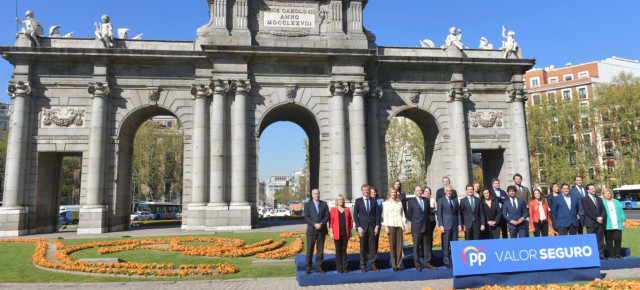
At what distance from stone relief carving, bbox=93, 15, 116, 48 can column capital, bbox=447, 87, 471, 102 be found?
21.4 m

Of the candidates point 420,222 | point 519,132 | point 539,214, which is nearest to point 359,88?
point 519,132

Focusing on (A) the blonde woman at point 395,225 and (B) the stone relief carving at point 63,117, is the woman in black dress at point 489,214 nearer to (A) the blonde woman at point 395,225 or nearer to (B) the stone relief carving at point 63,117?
(A) the blonde woman at point 395,225

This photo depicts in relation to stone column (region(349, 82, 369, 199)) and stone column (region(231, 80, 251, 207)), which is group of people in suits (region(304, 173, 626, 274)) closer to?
stone column (region(349, 82, 369, 199))

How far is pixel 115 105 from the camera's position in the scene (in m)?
26.1

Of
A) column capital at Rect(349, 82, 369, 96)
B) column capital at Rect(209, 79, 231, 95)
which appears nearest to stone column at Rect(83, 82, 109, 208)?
column capital at Rect(209, 79, 231, 95)

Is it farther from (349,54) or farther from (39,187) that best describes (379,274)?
(39,187)

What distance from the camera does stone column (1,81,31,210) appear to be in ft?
79.1

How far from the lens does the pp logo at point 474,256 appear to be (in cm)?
990

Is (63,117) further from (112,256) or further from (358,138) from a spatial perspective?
(358,138)

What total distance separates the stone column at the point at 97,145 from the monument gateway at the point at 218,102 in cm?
6

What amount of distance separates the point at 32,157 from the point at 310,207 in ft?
70.7

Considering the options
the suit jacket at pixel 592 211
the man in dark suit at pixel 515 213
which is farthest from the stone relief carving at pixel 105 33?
the suit jacket at pixel 592 211

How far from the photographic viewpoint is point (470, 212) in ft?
39.4

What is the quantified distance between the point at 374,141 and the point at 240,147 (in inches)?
329
